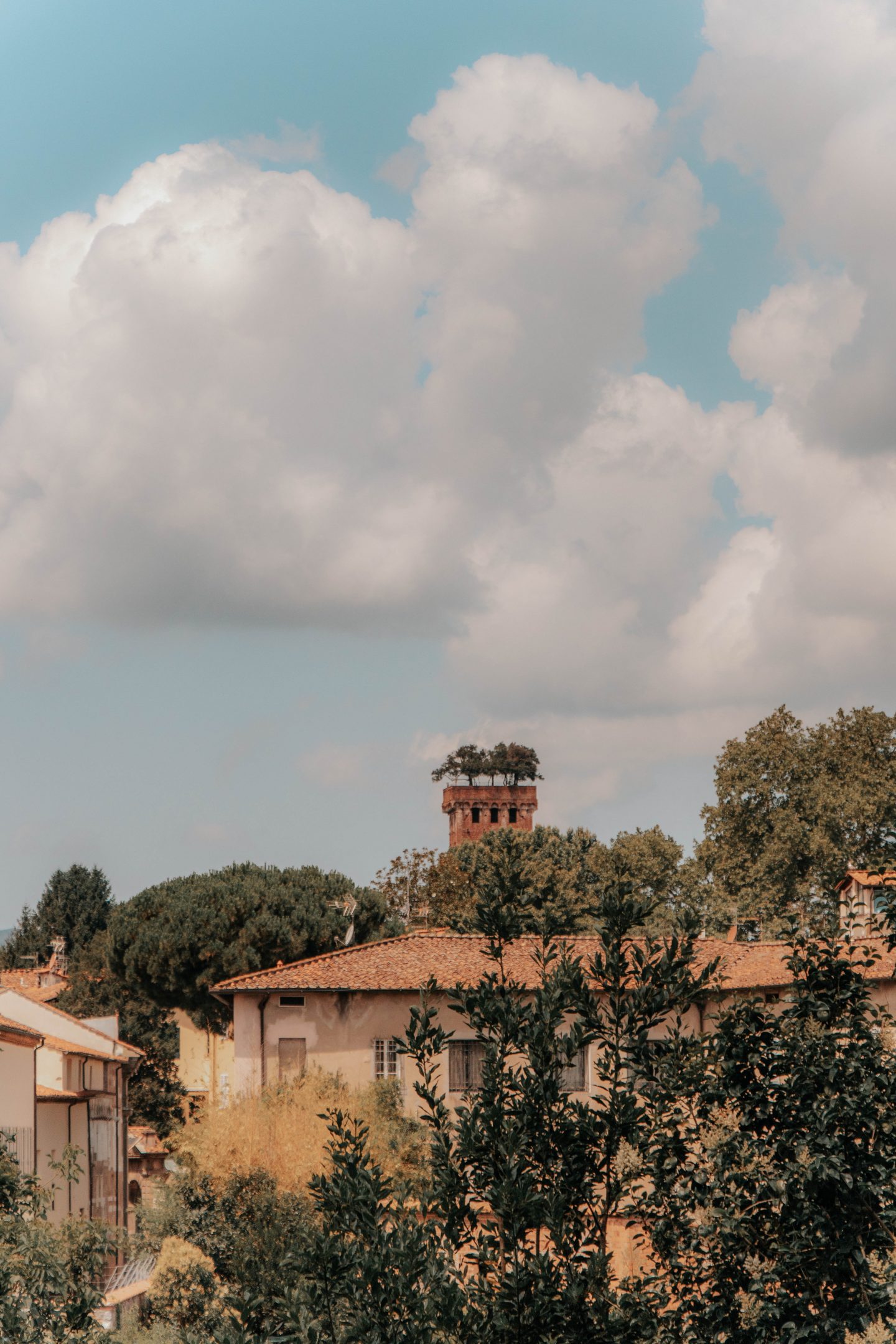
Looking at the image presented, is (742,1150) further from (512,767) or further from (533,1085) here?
(512,767)

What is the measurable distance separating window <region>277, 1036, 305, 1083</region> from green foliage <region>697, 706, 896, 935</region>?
25.7 m

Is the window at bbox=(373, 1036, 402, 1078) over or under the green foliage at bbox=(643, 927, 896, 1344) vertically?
under

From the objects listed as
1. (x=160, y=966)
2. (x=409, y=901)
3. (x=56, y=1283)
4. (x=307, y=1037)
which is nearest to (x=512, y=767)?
(x=409, y=901)

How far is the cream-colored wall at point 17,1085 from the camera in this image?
118ft

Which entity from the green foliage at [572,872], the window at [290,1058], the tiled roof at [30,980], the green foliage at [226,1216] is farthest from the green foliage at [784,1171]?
the tiled roof at [30,980]

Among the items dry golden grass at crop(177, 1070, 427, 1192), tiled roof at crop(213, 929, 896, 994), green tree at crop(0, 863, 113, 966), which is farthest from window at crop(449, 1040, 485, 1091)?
green tree at crop(0, 863, 113, 966)

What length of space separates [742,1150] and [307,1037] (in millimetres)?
31488

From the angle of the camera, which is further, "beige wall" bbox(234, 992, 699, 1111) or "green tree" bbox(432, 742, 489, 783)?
"green tree" bbox(432, 742, 489, 783)

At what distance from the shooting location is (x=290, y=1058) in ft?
136

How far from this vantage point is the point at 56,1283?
15867 millimetres

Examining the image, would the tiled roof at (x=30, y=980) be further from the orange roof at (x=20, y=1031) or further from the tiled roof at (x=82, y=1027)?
the orange roof at (x=20, y=1031)

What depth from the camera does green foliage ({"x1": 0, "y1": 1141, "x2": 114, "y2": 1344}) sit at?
1423 centimetres

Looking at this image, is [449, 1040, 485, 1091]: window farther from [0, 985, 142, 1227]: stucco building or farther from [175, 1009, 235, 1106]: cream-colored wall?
[175, 1009, 235, 1106]: cream-colored wall

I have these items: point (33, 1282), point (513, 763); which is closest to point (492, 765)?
point (513, 763)
